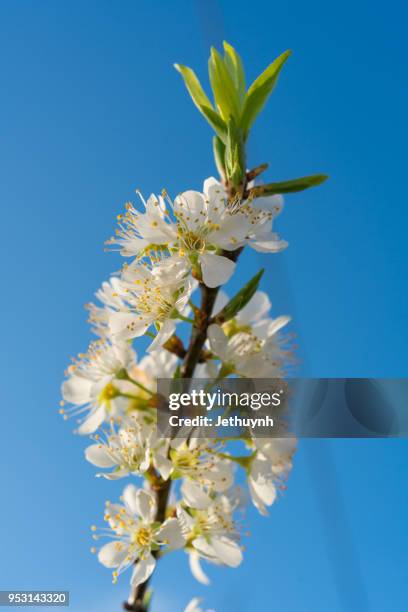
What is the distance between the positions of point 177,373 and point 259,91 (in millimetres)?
927

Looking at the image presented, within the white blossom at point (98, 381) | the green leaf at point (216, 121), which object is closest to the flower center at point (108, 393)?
the white blossom at point (98, 381)

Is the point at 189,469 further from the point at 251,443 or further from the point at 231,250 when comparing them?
the point at 231,250

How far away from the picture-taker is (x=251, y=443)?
2078 mm

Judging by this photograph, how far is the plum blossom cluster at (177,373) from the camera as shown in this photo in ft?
5.90

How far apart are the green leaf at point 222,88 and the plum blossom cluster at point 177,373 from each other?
23 cm

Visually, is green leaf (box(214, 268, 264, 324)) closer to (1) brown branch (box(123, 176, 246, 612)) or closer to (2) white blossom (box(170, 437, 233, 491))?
(1) brown branch (box(123, 176, 246, 612))

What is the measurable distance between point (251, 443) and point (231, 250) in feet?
2.38

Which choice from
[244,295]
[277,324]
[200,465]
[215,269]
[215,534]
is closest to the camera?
[215,269]

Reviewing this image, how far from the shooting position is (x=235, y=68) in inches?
77.0

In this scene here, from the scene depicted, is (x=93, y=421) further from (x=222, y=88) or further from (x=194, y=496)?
(x=222, y=88)

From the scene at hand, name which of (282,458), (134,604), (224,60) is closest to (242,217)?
(224,60)

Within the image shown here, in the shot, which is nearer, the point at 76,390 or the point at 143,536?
the point at 143,536

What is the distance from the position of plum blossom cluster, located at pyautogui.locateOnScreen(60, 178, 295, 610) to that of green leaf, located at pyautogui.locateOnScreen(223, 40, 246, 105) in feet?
1.07

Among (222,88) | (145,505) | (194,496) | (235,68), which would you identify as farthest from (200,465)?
(235,68)
